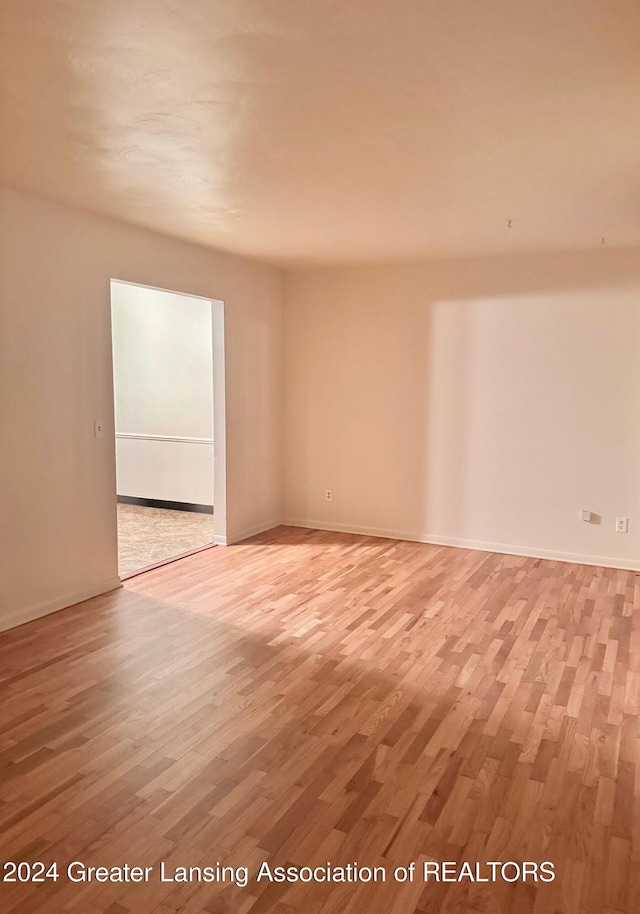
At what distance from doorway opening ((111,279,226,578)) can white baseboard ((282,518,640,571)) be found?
1.16 metres

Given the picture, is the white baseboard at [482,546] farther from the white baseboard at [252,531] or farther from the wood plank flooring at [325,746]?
the wood plank flooring at [325,746]

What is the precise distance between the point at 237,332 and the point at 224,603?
2571mm

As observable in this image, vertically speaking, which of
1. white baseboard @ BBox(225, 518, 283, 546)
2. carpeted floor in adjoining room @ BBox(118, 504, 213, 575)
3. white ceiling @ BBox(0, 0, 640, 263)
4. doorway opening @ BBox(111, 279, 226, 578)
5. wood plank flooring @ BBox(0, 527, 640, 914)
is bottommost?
wood plank flooring @ BBox(0, 527, 640, 914)

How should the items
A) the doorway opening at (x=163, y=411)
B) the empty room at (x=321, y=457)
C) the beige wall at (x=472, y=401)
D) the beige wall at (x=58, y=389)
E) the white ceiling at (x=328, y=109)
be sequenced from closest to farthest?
the white ceiling at (x=328, y=109), the empty room at (x=321, y=457), the beige wall at (x=58, y=389), the beige wall at (x=472, y=401), the doorway opening at (x=163, y=411)

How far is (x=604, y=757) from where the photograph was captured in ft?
8.60

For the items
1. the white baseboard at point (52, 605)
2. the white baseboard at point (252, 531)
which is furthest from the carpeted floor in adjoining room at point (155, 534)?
the white baseboard at point (52, 605)

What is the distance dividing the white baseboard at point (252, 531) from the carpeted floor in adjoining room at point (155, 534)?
0.20m

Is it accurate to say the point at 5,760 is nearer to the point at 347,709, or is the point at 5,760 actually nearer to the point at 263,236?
the point at 347,709

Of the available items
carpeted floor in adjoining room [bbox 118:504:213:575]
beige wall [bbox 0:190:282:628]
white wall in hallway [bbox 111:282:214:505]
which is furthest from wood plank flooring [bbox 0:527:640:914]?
white wall in hallway [bbox 111:282:214:505]

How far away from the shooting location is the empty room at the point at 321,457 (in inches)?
79.4

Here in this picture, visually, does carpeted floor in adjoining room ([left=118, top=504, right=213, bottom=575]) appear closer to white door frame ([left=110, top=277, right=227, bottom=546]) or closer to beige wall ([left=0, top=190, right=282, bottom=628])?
white door frame ([left=110, top=277, right=227, bottom=546])

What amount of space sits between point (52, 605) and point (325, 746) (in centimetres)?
224

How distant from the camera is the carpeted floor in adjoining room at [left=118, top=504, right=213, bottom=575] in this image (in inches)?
214

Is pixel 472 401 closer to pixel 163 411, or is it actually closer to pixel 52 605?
pixel 163 411
